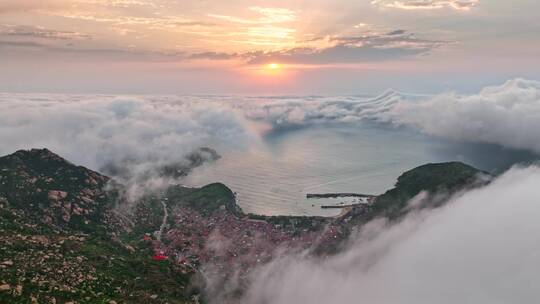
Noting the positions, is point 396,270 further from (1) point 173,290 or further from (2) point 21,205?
(2) point 21,205

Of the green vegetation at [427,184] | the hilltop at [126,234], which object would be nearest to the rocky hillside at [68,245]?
the hilltop at [126,234]

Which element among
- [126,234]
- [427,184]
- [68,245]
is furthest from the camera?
[427,184]

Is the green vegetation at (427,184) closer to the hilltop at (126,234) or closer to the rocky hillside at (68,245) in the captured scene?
the hilltop at (126,234)

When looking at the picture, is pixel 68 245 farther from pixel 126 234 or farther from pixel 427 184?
pixel 427 184

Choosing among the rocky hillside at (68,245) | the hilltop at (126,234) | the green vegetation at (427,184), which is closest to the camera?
the rocky hillside at (68,245)

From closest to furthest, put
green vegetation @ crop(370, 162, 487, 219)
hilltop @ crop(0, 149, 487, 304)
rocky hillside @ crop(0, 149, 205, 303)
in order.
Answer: rocky hillside @ crop(0, 149, 205, 303) → hilltop @ crop(0, 149, 487, 304) → green vegetation @ crop(370, 162, 487, 219)

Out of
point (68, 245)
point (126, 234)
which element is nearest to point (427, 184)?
point (126, 234)

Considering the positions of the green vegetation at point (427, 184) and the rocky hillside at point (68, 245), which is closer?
the rocky hillside at point (68, 245)

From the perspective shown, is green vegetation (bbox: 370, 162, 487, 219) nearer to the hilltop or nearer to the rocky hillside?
the hilltop

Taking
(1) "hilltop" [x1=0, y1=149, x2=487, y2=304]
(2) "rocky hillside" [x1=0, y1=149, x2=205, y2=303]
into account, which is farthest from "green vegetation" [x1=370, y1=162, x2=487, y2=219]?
(2) "rocky hillside" [x1=0, y1=149, x2=205, y2=303]

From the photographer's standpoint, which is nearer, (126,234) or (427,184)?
(126,234)

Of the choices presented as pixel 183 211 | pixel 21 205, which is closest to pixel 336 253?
pixel 183 211
